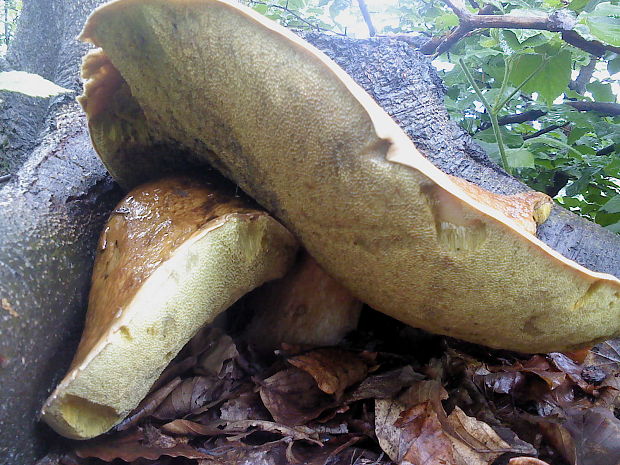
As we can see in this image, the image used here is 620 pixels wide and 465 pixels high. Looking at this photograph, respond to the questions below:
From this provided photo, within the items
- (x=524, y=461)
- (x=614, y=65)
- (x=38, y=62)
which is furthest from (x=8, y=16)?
(x=524, y=461)

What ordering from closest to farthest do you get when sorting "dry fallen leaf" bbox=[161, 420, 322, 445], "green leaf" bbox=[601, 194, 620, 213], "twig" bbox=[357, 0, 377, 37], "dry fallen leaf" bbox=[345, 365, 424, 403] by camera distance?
"dry fallen leaf" bbox=[161, 420, 322, 445]
"dry fallen leaf" bbox=[345, 365, 424, 403]
"green leaf" bbox=[601, 194, 620, 213]
"twig" bbox=[357, 0, 377, 37]

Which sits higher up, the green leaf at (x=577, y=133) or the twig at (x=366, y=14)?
the twig at (x=366, y=14)

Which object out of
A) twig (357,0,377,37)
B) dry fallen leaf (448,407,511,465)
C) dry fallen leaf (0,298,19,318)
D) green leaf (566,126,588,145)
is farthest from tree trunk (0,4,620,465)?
green leaf (566,126,588,145)

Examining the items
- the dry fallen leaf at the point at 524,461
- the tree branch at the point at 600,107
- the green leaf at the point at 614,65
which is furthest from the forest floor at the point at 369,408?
the tree branch at the point at 600,107

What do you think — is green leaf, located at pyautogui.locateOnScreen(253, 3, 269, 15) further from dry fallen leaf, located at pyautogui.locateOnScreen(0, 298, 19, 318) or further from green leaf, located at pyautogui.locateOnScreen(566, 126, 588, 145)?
dry fallen leaf, located at pyautogui.locateOnScreen(0, 298, 19, 318)

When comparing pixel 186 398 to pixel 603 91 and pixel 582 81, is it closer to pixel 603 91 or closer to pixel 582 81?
pixel 603 91

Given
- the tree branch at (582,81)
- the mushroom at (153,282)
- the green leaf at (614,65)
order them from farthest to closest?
the tree branch at (582,81) → the green leaf at (614,65) → the mushroom at (153,282)

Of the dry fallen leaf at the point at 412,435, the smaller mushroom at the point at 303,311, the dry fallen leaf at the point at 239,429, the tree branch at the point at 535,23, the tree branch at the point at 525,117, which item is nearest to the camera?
the dry fallen leaf at the point at 412,435

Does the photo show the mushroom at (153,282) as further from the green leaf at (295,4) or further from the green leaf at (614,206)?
the green leaf at (295,4)
